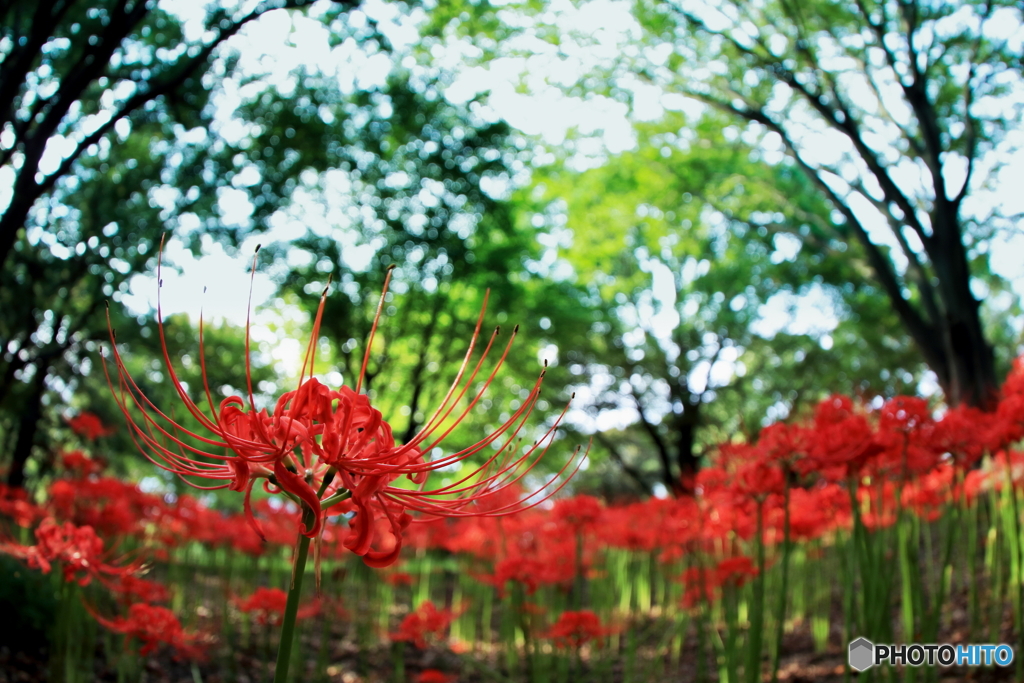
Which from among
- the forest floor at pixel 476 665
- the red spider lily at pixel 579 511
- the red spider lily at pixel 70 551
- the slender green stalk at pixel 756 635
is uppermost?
the red spider lily at pixel 579 511

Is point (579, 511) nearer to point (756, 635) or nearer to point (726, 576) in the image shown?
point (726, 576)

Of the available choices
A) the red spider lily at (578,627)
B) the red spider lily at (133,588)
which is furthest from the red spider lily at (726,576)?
the red spider lily at (133,588)

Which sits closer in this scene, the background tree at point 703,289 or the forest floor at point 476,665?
the forest floor at point 476,665

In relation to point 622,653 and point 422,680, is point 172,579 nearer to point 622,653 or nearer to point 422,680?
point 422,680

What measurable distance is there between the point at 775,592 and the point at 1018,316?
19296 millimetres

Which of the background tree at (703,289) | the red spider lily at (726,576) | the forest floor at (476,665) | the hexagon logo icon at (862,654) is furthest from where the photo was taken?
the background tree at (703,289)

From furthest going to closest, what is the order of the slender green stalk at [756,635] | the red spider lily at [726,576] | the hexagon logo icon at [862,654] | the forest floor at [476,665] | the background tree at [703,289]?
the background tree at [703,289] < the forest floor at [476,665] < the red spider lily at [726,576] < the hexagon logo icon at [862,654] < the slender green stalk at [756,635]

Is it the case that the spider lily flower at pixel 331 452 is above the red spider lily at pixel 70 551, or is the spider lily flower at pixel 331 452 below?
above

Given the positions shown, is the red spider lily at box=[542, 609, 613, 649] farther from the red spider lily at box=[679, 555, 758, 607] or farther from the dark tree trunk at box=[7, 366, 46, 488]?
the dark tree trunk at box=[7, 366, 46, 488]

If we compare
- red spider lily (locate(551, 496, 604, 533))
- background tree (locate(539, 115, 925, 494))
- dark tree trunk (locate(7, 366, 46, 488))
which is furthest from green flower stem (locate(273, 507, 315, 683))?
background tree (locate(539, 115, 925, 494))

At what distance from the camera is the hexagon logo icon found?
8.34 ft
